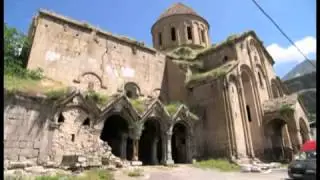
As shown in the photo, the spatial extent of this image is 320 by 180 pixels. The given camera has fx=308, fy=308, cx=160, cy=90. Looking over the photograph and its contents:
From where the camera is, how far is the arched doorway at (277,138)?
2394cm

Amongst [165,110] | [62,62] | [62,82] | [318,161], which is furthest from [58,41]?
[318,161]

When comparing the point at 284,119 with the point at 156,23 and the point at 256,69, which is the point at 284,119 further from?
the point at 156,23

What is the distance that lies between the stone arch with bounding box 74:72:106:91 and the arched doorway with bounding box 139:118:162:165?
4216mm

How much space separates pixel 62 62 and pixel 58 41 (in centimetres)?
146

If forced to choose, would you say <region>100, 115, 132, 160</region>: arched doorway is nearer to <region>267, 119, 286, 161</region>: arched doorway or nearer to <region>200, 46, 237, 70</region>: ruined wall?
<region>200, 46, 237, 70</region>: ruined wall

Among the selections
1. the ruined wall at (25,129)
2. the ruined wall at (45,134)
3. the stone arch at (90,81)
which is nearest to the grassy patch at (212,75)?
the stone arch at (90,81)

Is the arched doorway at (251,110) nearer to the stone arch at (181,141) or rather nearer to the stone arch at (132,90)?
the stone arch at (181,141)

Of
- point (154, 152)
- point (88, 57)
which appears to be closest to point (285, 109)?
point (154, 152)

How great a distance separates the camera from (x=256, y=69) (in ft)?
87.2

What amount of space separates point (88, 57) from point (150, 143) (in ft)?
23.3

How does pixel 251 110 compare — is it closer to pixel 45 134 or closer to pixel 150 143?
pixel 150 143

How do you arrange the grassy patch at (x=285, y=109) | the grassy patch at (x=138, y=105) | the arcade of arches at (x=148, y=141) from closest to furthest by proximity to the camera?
the arcade of arches at (x=148, y=141), the grassy patch at (x=138, y=105), the grassy patch at (x=285, y=109)

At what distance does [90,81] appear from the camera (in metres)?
20.2

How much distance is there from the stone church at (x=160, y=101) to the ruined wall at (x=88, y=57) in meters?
0.07
